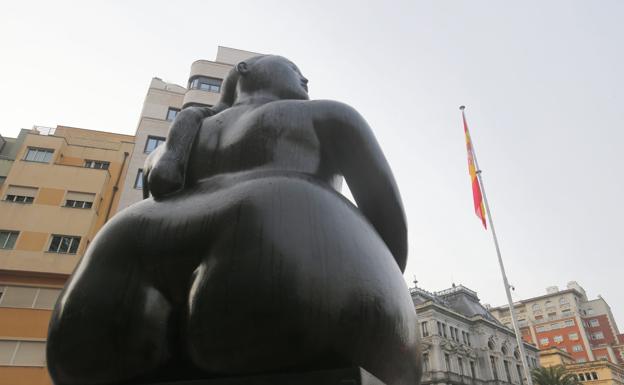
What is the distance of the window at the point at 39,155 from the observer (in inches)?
890

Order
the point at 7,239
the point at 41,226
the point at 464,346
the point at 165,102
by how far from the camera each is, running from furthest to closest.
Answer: the point at 464,346 < the point at 165,102 < the point at 41,226 < the point at 7,239

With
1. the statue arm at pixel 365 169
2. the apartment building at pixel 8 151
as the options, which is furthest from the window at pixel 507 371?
the statue arm at pixel 365 169

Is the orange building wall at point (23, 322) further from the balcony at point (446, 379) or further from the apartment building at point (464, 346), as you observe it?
the balcony at point (446, 379)

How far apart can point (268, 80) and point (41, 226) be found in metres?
21.7

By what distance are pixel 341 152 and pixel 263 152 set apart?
296mm

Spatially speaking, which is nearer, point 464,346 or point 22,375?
point 22,375

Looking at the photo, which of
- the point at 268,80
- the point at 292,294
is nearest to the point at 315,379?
the point at 292,294

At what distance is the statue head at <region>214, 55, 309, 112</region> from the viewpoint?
192 centimetres

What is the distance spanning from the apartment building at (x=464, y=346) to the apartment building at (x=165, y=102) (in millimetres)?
Result: 23693

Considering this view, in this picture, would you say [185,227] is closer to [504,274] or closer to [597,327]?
[504,274]

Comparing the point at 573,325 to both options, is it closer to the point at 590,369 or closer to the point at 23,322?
the point at 590,369

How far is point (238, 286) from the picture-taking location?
1.07m

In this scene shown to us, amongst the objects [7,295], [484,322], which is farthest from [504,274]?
[484,322]

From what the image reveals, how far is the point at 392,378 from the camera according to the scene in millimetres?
1180
